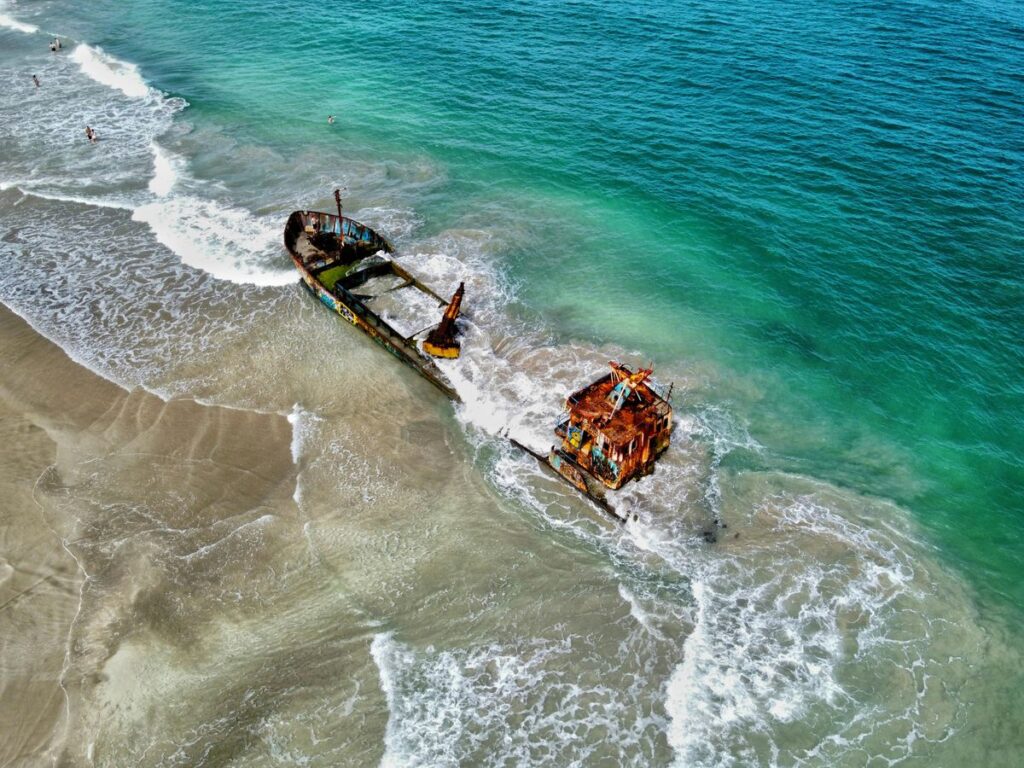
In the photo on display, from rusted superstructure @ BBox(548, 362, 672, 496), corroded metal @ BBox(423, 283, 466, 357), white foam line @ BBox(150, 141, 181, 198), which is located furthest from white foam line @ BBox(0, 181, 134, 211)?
rusted superstructure @ BBox(548, 362, 672, 496)

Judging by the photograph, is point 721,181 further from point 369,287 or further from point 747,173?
point 369,287

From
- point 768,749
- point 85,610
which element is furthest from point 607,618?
point 85,610

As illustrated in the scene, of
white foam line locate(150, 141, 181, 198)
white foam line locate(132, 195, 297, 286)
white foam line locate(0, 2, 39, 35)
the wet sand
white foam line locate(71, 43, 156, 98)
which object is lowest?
the wet sand

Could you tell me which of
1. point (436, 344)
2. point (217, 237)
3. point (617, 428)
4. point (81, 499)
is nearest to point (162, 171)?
point (217, 237)

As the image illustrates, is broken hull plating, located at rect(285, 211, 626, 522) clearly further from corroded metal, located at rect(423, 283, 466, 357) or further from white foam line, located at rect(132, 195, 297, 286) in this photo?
white foam line, located at rect(132, 195, 297, 286)

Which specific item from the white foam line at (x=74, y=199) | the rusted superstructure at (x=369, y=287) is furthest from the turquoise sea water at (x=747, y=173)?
the white foam line at (x=74, y=199)

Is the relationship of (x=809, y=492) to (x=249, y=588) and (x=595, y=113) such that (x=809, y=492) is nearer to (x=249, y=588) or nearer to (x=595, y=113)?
(x=249, y=588)

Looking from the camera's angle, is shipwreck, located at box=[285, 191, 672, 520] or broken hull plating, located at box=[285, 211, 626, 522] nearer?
shipwreck, located at box=[285, 191, 672, 520]
